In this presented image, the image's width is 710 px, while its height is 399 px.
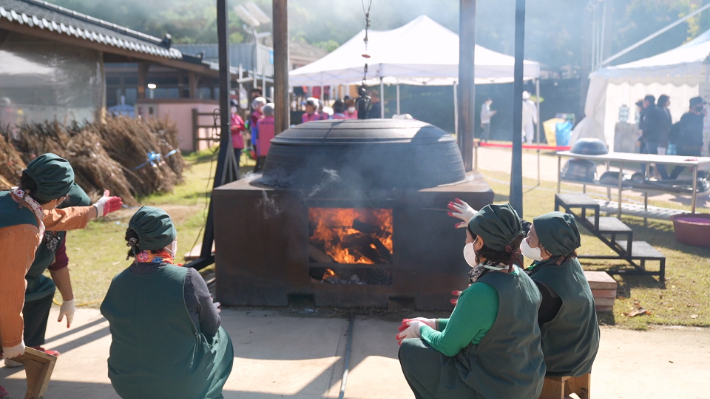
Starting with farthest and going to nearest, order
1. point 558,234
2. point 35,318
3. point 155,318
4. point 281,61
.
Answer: point 281,61 < point 35,318 < point 558,234 < point 155,318

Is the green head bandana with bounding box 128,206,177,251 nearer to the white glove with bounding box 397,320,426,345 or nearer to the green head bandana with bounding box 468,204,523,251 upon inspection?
the white glove with bounding box 397,320,426,345

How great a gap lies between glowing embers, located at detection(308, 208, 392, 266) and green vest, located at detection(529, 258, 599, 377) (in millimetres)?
2178

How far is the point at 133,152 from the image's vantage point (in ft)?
34.4

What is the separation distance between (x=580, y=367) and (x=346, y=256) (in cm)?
243

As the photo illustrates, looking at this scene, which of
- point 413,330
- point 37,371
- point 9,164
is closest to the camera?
point 413,330

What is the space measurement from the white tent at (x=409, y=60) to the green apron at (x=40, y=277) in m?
7.93

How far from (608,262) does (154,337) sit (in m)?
5.42

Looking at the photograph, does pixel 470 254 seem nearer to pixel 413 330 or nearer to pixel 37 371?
pixel 413 330

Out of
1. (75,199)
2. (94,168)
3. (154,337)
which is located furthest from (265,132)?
(154,337)

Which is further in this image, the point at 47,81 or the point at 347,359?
the point at 47,81

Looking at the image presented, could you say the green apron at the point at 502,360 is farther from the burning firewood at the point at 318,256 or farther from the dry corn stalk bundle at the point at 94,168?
the dry corn stalk bundle at the point at 94,168

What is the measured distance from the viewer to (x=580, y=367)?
2.90 metres

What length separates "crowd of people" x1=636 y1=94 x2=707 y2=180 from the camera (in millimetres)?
12109

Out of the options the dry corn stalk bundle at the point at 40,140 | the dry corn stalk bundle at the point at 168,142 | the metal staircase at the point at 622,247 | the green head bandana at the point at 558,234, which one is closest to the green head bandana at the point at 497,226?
the green head bandana at the point at 558,234
